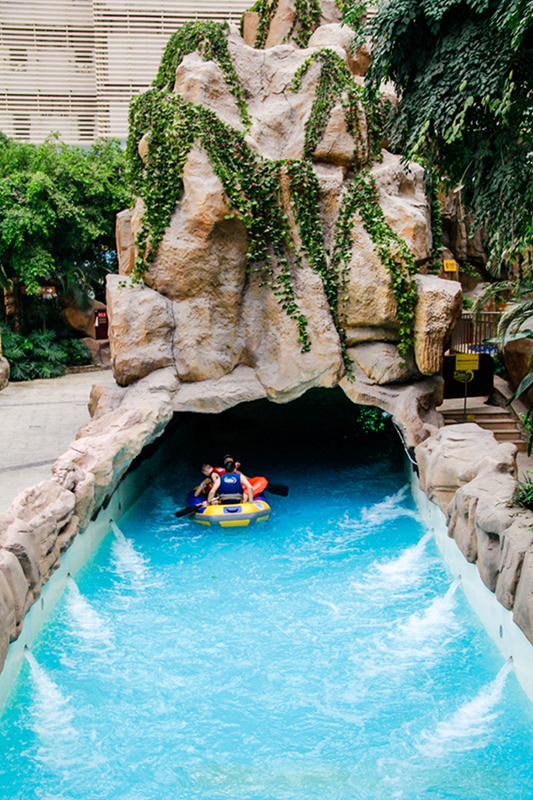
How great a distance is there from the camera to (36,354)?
1869 centimetres

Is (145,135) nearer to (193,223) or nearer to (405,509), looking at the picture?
(193,223)

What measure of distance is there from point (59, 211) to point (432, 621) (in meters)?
14.6

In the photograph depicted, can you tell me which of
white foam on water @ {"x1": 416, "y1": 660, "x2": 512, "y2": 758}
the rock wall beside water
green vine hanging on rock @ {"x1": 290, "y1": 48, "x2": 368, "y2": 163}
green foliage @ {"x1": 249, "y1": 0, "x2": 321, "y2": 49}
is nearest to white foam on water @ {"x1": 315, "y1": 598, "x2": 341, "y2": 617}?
the rock wall beside water

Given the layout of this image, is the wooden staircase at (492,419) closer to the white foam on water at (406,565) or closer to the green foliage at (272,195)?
the green foliage at (272,195)

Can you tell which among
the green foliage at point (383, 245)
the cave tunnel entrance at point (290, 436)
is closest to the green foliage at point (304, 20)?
the green foliage at point (383, 245)

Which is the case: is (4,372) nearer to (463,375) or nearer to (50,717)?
(463,375)

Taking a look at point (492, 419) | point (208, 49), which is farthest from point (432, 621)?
point (208, 49)

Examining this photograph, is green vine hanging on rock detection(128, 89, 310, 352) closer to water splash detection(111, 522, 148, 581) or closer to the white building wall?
water splash detection(111, 522, 148, 581)

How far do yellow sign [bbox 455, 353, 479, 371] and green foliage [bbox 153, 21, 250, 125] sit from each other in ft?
18.3

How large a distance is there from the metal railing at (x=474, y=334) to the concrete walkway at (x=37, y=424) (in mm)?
7782

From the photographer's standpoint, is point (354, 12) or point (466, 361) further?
point (466, 361)

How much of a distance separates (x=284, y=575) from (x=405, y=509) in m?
2.92

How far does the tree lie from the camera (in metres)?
6.81

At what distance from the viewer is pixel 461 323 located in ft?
52.4
